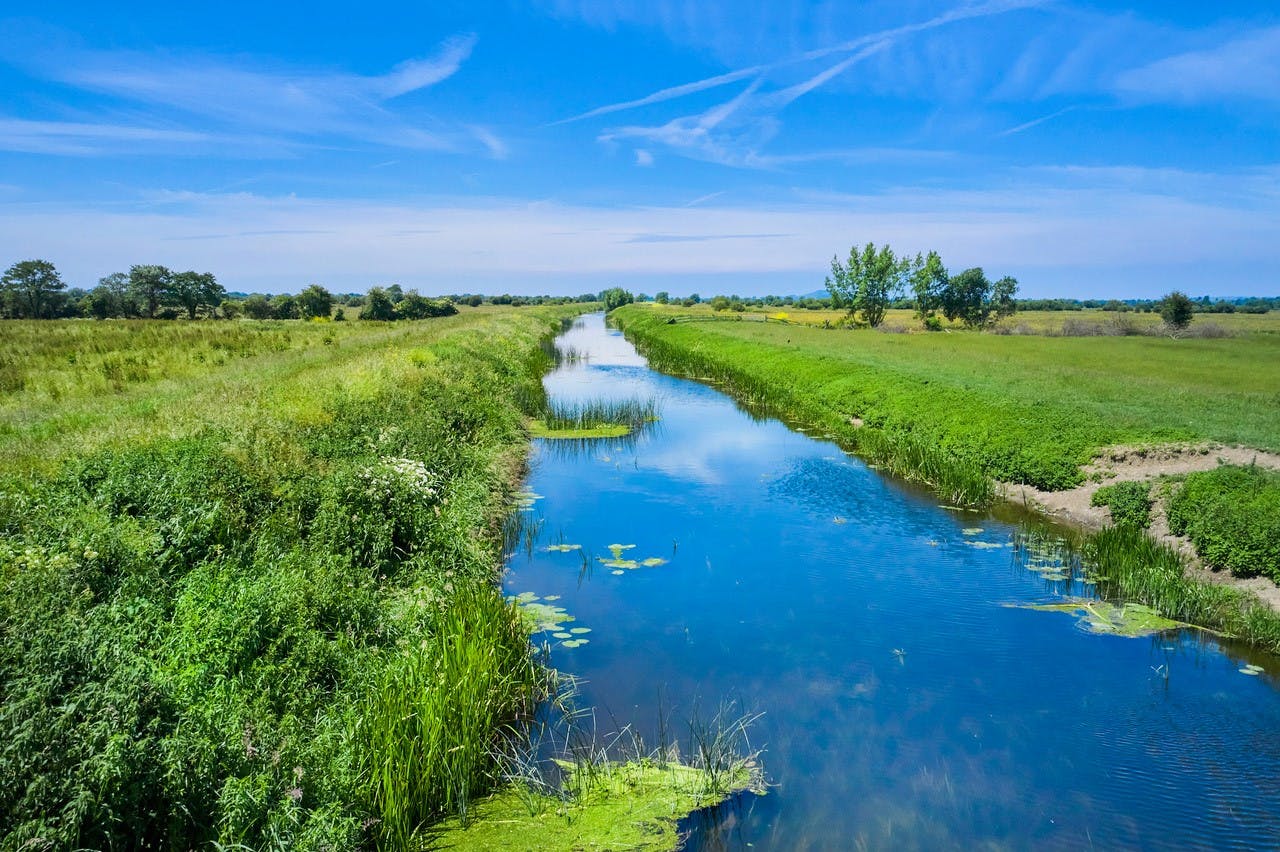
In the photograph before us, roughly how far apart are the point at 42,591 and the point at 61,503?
2118mm

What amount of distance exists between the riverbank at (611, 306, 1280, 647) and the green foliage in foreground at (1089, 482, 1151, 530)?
85 cm

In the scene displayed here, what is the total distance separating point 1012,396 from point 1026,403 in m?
1.04

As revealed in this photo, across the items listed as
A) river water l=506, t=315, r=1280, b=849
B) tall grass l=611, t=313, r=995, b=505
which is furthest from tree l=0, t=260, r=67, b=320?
river water l=506, t=315, r=1280, b=849

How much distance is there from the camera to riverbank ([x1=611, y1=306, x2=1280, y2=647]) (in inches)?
565

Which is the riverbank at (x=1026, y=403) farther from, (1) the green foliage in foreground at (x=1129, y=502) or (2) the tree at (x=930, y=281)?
(2) the tree at (x=930, y=281)

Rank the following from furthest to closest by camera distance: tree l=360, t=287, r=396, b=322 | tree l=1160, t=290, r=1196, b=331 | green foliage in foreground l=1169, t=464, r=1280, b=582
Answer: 1. tree l=360, t=287, r=396, b=322
2. tree l=1160, t=290, r=1196, b=331
3. green foliage in foreground l=1169, t=464, r=1280, b=582

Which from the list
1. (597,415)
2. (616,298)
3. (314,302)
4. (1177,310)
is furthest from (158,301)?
(616,298)

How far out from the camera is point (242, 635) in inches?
232

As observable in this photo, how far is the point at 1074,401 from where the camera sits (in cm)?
1786

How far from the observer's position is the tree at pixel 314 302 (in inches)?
2357

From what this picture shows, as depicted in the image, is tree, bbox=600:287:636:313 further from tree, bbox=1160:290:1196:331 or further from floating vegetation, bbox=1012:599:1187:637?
floating vegetation, bbox=1012:599:1187:637

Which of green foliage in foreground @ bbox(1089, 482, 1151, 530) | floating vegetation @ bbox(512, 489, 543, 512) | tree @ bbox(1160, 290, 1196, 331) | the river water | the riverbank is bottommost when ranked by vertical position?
the river water

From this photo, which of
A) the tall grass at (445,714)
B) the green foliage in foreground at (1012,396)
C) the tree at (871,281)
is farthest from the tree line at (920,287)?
the tall grass at (445,714)

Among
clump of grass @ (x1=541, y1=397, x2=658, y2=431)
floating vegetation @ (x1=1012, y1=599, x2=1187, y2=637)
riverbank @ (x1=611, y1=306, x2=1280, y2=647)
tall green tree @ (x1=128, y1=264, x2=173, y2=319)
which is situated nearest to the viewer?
floating vegetation @ (x1=1012, y1=599, x2=1187, y2=637)
